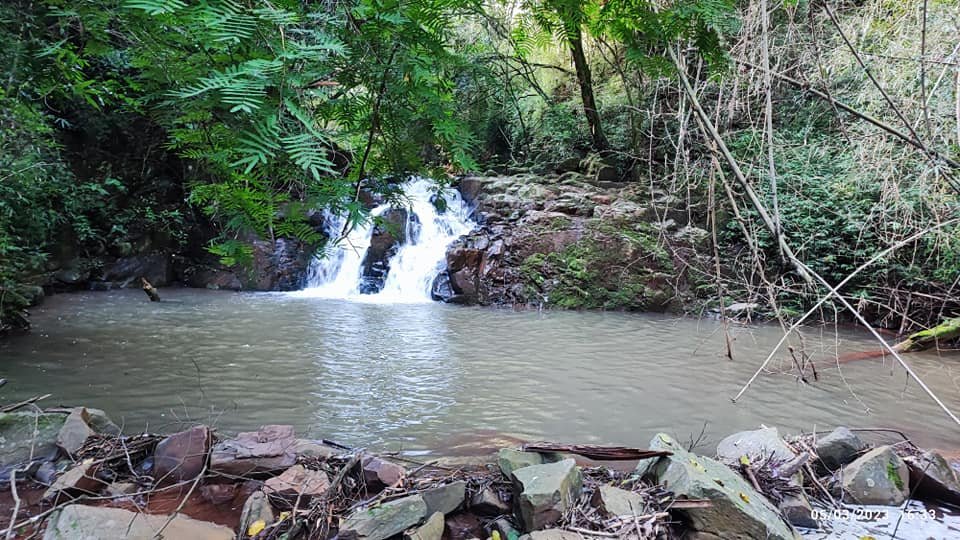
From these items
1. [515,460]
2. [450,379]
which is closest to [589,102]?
[450,379]

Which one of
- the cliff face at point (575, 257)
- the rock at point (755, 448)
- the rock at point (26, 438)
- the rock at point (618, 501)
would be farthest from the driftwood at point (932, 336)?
the rock at point (26, 438)

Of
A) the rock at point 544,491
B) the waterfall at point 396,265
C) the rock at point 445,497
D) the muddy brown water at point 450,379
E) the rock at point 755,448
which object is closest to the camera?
the rock at point 544,491

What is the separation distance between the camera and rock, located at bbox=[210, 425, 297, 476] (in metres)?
2.78

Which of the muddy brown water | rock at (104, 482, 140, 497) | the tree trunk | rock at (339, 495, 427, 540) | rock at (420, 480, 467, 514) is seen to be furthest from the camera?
the tree trunk

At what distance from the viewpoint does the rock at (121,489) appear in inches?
102

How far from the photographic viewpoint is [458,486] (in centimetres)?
254

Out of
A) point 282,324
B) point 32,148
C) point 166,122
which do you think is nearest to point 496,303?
point 282,324

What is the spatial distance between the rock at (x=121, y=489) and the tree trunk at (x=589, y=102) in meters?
11.1

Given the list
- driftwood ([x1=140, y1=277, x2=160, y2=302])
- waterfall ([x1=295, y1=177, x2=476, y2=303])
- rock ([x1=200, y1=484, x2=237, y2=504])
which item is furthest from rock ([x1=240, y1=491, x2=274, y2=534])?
driftwood ([x1=140, y1=277, x2=160, y2=302])

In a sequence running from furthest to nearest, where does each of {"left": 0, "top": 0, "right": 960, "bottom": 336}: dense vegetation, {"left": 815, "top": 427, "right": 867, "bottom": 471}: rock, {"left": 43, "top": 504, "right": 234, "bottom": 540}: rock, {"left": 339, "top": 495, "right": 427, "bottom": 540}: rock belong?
{"left": 815, "top": 427, "right": 867, "bottom": 471}: rock
{"left": 339, "top": 495, "right": 427, "bottom": 540}: rock
{"left": 43, "top": 504, "right": 234, "bottom": 540}: rock
{"left": 0, "top": 0, "right": 960, "bottom": 336}: dense vegetation

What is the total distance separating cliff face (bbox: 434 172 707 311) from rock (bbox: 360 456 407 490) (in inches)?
307

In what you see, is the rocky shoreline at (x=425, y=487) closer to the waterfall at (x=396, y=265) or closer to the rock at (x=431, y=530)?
the rock at (x=431, y=530)

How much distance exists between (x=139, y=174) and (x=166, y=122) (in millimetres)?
13238

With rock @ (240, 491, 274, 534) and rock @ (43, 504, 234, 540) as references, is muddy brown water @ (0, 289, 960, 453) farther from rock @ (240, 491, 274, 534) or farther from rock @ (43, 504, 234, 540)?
rock @ (43, 504, 234, 540)
